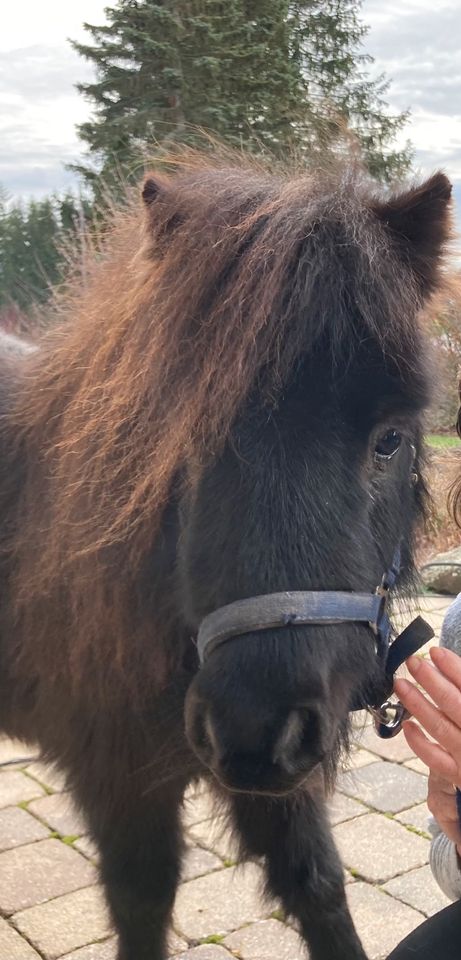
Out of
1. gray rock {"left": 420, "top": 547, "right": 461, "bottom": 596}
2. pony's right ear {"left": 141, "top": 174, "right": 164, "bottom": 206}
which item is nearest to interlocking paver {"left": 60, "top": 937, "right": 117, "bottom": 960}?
pony's right ear {"left": 141, "top": 174, "right": 164, "bottom": 206}

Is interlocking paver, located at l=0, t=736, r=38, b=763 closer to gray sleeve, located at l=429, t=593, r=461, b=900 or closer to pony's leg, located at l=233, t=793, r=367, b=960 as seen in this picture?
pony's leg, located at l=233, t=793, r=367, b=960

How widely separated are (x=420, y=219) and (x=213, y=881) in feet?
6.74

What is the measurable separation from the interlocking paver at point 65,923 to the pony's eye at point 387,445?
1.56m

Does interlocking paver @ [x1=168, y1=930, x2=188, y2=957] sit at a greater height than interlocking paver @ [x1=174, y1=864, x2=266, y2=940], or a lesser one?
greater

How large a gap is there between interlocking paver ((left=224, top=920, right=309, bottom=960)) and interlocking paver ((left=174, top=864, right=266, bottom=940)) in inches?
1.3

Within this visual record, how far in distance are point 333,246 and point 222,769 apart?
2.80ft

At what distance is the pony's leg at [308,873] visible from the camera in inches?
78.3

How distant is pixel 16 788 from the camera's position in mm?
3137

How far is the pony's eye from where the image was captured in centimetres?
142

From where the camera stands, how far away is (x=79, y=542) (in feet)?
5.46

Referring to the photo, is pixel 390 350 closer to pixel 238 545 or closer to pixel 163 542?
pixel 238 545

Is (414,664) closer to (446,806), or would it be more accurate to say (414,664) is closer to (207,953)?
(446,806)

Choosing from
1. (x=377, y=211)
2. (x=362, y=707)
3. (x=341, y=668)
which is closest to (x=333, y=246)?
(x=377, y=211)

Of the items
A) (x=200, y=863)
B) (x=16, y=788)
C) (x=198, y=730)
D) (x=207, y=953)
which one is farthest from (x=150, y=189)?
(x=16, y=788)
